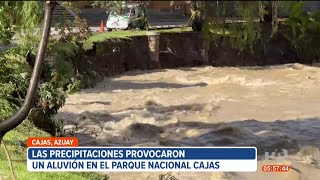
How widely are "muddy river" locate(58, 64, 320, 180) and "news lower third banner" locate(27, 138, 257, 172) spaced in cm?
198

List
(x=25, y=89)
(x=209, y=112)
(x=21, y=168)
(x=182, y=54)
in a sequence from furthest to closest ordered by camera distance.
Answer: (x=182, y=54) → (x=209, y=112) → (x=25, y=89) → (x=21, y=168)

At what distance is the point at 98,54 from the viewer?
2195 centimetres

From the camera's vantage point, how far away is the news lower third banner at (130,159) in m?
6.52

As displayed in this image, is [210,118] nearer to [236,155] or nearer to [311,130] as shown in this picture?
[311,130]

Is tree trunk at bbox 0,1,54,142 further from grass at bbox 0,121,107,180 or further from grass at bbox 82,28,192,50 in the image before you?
grass at bbox 82,28,192,50

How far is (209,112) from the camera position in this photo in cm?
1639

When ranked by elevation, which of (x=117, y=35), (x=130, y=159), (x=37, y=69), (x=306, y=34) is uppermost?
(x=37, y=69)

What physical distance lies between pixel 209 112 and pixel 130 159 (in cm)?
1008

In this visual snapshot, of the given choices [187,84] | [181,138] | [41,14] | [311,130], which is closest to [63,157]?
[41,14]

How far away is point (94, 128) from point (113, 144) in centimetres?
177

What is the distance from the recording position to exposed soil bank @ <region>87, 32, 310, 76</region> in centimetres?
2295
